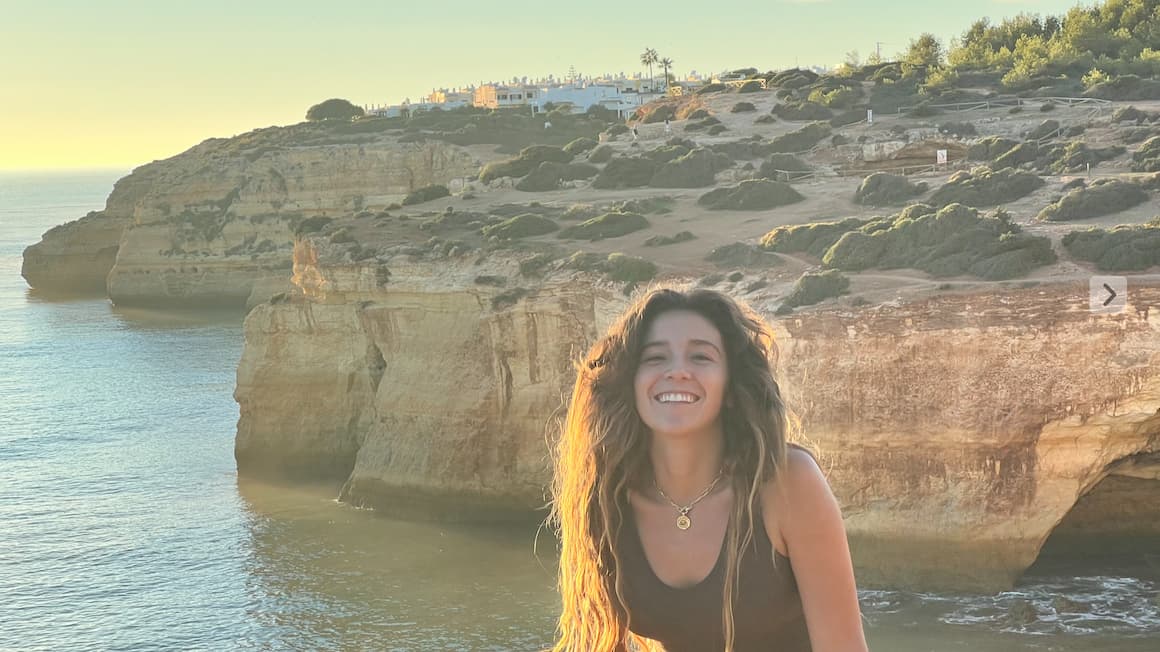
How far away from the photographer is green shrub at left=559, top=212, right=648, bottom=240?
104 ft

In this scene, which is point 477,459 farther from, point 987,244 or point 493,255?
point 987,244

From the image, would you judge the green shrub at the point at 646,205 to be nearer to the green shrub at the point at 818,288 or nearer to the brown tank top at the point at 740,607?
the green shrub at the point at 818,288

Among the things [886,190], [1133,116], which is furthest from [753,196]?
[1133,116]

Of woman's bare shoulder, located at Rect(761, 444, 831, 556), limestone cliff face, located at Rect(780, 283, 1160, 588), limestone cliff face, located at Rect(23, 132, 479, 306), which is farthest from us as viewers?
limestone cliff face, located at Rect(23, 132, 479, 306)

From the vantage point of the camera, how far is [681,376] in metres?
3.82

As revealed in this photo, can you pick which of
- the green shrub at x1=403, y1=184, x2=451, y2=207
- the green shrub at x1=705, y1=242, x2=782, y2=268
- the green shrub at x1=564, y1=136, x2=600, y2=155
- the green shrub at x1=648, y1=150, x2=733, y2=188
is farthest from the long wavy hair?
the green shrub at x1=564, y1=136, x2=600, y2=155

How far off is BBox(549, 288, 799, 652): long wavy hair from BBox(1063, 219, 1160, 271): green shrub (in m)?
19.2

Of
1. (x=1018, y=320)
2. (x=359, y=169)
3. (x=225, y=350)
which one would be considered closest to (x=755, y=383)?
(x=1018, y=320)

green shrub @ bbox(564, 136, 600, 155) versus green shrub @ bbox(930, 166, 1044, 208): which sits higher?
green shrub @ bbox(564, 136, 600, 155)

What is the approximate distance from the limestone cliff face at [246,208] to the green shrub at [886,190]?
38.9 m

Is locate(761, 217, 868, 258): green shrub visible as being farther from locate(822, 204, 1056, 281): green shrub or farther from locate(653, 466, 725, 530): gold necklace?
locate(653, 466, 725, 530): gold necklace

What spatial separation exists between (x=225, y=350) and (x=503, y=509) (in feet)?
101

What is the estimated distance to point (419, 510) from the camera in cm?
2797

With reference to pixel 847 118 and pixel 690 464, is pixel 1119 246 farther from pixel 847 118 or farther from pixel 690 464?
pixel 847 118
